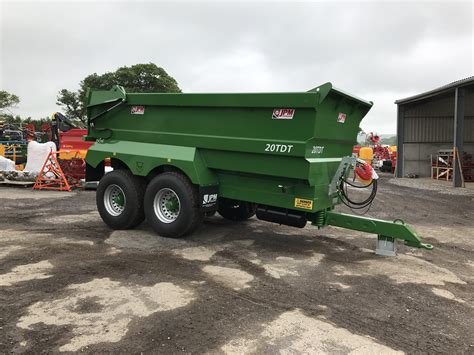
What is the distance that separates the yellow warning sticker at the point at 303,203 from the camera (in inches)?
211

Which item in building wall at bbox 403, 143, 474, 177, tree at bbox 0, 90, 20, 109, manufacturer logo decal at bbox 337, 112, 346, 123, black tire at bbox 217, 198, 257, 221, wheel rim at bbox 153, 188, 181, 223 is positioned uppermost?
tree at bbox 0, 90, 20, 109

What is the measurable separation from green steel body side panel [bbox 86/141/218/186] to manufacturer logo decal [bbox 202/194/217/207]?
6.9 inches

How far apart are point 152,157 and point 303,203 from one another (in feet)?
7.92

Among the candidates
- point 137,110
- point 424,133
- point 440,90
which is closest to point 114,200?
point 137,110

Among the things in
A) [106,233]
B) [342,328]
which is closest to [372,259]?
[342,328]

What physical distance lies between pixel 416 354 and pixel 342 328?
1.93 feet

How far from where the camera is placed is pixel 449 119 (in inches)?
847

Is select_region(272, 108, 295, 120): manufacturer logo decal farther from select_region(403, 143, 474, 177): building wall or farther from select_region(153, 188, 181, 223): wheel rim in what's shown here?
select_region(403, 143, 474, 177): building wall

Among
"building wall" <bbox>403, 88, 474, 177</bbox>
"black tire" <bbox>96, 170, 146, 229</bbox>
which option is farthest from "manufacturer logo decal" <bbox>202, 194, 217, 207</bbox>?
"building wall" <bbox>403, 88, 474, 177</bbox>

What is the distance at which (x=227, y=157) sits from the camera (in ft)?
19.1

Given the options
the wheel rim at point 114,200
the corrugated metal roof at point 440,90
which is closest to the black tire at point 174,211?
the wheel rim at point 114,200

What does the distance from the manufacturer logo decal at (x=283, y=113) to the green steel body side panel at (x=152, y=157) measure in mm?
1352

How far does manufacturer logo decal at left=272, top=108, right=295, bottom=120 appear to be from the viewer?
5191 millimetres

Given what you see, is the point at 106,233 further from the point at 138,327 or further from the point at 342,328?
the point at 342,328
